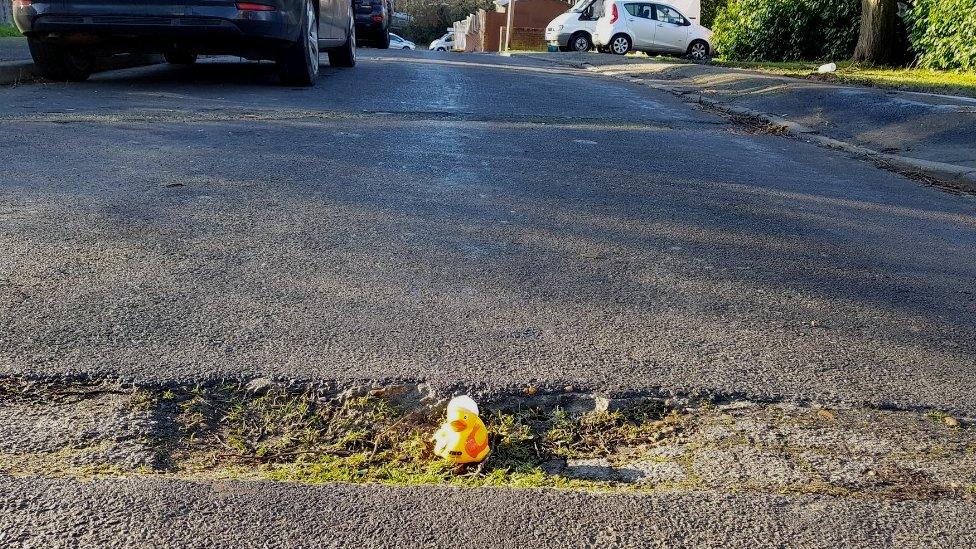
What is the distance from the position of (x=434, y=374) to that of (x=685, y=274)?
1.44m

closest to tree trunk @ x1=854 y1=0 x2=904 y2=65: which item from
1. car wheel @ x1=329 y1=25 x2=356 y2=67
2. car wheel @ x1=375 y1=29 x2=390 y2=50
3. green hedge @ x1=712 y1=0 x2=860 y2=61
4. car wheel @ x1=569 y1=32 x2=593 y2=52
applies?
green hedge @ x1=712 y1=0 x2=860 y2=61

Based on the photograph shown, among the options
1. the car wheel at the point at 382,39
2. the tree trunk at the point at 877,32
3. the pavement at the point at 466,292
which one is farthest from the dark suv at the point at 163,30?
the car wheel at the point at 382,39

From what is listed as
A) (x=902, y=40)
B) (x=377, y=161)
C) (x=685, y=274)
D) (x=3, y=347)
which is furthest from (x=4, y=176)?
(x=902, y=40)

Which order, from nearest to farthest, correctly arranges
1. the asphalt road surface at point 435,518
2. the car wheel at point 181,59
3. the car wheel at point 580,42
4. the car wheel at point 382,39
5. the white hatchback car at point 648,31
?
1. the asphalt road surface at point 435,518
2. the car wheel at point 181,59
3. the white hatchback car at point 648,31
4. the car wheel at point 382,39
5. the car wheel at point 580,42

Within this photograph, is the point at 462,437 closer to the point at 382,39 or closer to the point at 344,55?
the point at 344,55

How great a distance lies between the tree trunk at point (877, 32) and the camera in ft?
53.4

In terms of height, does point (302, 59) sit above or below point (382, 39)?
above

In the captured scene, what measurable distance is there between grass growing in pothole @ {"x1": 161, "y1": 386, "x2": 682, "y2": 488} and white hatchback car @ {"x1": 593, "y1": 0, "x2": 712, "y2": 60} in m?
24.0

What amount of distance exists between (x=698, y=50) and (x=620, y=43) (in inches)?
92.9

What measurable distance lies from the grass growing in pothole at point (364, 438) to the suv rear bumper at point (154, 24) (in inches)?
265

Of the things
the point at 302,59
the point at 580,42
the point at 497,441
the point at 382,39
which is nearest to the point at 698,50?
the point at 580,42

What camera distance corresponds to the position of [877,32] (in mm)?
16438

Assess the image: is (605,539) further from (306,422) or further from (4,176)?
(4,176)

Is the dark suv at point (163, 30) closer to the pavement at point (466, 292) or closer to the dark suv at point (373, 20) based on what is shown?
the pavement at point (466, 292)
